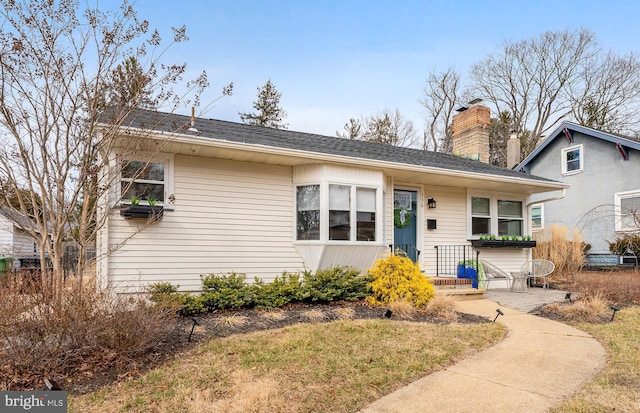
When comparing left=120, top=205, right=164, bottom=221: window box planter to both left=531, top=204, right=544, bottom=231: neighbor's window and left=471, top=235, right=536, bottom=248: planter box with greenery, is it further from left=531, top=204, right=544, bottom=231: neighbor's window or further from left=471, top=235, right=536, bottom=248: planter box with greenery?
left=531, top=204, right=544, bottom=231: neighbor's window

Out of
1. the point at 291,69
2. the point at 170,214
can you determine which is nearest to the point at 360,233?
the point at 170,214

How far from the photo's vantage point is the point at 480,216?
1122 cm

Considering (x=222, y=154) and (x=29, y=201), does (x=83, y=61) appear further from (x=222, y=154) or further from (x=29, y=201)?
(x=222, y=154)

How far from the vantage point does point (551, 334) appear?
5.76m

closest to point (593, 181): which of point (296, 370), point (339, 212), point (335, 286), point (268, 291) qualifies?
point (339, 212)

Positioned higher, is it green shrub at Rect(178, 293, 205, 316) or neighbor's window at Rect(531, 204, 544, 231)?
neighbor's window at Rect(531, 204, 544, 231)

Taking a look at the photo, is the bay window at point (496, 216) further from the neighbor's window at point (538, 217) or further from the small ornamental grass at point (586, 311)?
the neighbor's window at point (538, 217)

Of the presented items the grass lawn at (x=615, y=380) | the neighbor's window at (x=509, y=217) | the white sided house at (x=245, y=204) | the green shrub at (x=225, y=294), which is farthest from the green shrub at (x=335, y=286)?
the neighbor's window at (x=509, y=217)

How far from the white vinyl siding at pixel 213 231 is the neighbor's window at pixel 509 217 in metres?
6.38

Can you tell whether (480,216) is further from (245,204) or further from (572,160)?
(572,160)

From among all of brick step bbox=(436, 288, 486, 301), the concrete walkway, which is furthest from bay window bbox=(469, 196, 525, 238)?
the concrete walkway

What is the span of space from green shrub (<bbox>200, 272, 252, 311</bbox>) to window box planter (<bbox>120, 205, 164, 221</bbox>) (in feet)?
4.84

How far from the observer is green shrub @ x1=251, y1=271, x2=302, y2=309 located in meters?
7.04

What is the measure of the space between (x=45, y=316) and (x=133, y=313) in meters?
0.77
